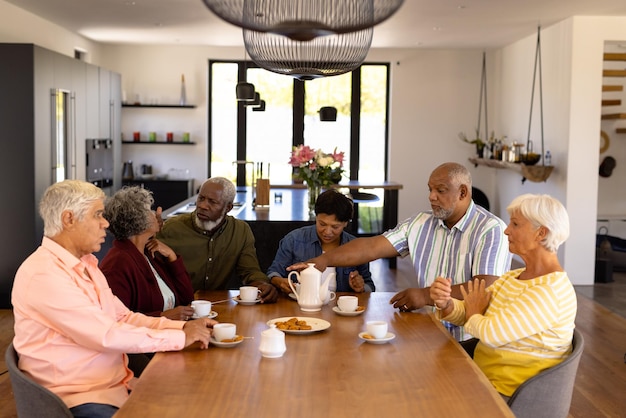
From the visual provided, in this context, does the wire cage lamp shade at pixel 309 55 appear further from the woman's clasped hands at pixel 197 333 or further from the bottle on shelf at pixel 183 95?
the bottle on shelf at pixel 183 95

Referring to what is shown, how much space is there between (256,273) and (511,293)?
1.59 m

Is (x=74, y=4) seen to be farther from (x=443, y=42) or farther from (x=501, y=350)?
(x=501, y=350)

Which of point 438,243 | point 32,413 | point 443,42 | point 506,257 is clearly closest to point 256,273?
point 438,243

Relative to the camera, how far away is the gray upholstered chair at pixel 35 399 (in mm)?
2268

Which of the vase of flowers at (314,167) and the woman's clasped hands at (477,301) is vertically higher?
the vase of flowers at (314,167)

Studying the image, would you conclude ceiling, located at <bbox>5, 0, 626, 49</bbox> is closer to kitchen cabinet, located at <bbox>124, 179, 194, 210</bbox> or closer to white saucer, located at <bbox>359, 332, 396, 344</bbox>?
kitchen cabinet, located at <bbox>124, 179, 194, 210</bbox>

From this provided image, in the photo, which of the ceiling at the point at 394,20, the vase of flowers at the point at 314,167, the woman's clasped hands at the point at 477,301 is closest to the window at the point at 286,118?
the ceiling at the point at 394,20

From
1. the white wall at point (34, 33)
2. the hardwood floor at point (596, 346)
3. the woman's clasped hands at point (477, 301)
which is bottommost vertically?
the hardwood floor at point (596, 346)

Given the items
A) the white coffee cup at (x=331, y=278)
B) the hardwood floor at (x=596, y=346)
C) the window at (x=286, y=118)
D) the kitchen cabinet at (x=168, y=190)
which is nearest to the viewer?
the white coffee cup at (x=331, y=278)

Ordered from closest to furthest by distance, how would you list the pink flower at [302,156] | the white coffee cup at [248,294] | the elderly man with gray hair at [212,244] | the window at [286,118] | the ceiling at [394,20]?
the white coffee cup at [248,294], the elderly man with gray hair at [212,244], the pink flower at [302,156], the ceiling at [394,20], the window at [286,118]

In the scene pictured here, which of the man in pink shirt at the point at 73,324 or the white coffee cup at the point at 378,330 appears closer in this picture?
the man in pink shirt at the point at 73,324

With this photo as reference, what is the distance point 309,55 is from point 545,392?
1593 millimetres

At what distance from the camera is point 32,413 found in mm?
2312

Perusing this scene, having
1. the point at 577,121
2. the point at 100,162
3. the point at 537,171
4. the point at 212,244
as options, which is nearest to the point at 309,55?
the point at 212,244
